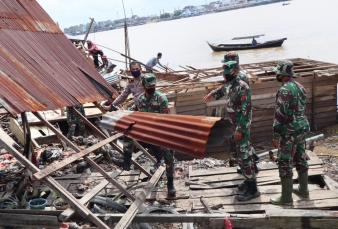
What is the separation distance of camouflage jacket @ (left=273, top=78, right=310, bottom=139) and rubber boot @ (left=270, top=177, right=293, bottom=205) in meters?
0.73

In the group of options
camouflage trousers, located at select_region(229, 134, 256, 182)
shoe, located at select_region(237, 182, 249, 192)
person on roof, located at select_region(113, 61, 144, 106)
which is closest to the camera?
camouflage trousers, located at select_region(229, 134, 256, 182)

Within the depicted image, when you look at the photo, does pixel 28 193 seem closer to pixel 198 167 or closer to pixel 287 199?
pixel 198 167

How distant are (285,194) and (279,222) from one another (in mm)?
760

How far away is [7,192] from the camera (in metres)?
5.61

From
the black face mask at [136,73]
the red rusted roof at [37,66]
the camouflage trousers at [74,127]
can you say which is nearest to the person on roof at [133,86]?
the black face mask at [136,73]

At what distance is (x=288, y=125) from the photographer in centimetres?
489

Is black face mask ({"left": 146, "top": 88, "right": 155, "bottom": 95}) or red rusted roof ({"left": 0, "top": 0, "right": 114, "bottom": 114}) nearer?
red rusted roof ({"left": 0, "top": 0, "right": 114, "bottom": 114})

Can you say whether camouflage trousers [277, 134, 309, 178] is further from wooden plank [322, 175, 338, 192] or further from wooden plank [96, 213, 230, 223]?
wooden plank [96, 213, 230, 223]

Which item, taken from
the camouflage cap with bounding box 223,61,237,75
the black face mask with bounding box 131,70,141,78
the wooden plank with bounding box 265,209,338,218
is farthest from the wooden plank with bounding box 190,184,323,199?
the black face mask with bounding box 131,70,141,78

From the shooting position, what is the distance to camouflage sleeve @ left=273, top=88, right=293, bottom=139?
15.7ft

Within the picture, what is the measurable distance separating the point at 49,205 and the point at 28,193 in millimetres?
661

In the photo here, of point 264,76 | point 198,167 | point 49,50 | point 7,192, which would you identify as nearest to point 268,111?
point 264,76

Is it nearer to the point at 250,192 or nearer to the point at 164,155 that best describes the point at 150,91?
the point at 164,155

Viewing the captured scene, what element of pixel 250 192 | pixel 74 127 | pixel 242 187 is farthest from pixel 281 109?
pixel 74 127
